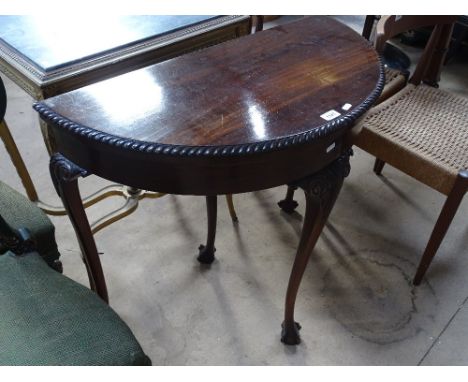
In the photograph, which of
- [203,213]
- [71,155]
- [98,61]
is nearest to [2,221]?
[71,155]

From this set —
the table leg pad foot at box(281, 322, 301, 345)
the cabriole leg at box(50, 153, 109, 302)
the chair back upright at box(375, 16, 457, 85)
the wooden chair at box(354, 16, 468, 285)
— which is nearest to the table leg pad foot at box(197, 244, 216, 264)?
the table leg pad foot at box(281, 322, 301, 345)

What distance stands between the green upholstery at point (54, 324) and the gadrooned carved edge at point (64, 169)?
0.59ft

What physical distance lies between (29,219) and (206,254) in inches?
22.5

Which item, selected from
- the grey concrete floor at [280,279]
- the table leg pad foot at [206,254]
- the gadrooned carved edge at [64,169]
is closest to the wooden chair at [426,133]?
the grey concrete floor at [280,279]

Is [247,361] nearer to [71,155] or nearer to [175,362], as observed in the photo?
[175,362]

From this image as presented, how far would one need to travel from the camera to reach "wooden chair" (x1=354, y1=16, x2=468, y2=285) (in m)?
1.09

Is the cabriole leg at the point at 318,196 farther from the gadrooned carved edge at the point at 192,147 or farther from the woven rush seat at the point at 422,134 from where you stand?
the woven rush seat at the point at 422,134

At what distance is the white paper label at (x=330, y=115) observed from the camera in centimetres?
72

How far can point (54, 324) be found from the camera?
28.3 inches

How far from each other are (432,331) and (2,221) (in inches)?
41.9

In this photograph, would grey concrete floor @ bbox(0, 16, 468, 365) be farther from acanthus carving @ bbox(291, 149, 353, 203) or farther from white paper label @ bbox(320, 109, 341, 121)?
white paper label @ bbox(320, 109, 341, 121)

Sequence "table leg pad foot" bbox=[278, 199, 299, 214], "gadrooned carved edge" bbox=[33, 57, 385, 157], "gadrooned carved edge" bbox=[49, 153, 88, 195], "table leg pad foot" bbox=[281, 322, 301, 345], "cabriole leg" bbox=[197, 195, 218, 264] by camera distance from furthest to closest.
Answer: "table leg pad foot" bbox=[278, 199, 299, 214] < "cabriole leg" bbox=[197, 195, 218, 264] < "table leg pad foot" bbox=[281, 322, 301, 345] < "gadrooned carved edge" bbox=[49, 153, 88, 195] < "gadrooned carved edge" bbox=[33, 57, 385, 157]

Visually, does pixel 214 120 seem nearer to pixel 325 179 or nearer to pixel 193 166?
pixel 193 166

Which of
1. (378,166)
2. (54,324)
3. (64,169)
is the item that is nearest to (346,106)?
(64,169)
